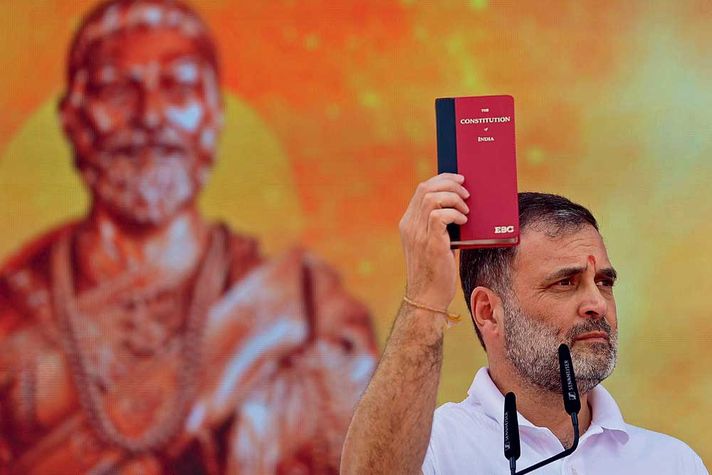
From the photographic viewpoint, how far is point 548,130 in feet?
12.2

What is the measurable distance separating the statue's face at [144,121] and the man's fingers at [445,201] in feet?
6.43

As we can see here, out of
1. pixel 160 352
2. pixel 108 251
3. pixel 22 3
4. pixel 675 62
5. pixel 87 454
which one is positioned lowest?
pixel 87 454

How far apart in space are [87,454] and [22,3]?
1.56 meters

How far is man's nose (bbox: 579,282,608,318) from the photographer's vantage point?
2072 millimetres

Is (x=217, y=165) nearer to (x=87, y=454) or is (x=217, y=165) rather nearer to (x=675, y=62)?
(x=87, y=454)

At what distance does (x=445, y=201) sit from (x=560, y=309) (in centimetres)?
38

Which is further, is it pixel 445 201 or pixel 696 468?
pixel 696 468

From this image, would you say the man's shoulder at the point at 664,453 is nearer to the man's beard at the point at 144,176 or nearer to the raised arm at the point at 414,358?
the raised arm at the point at 414,358

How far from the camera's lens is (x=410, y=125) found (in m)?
3.74

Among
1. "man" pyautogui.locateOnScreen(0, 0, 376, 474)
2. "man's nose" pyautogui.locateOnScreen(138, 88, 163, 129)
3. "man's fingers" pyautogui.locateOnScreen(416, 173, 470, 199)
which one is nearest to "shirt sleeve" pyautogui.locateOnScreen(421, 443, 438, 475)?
"man's fingers" pyautogui.locateOnScreen(416, 173, 470, 199)

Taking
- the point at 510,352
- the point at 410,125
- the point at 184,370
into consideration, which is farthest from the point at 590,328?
the point at 184,370

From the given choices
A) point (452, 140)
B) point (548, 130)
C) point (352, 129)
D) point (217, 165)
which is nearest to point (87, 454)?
point (217, 165)

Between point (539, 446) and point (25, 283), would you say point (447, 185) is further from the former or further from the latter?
point (25, 283)

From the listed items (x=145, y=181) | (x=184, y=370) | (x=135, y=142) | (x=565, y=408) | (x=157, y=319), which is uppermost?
(x=135, y=142)
